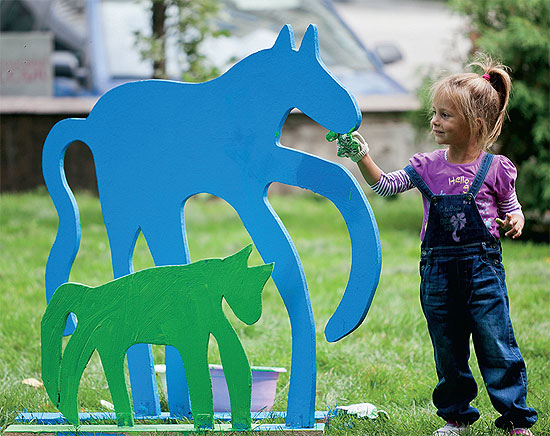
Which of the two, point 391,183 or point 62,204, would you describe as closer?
point 391,183

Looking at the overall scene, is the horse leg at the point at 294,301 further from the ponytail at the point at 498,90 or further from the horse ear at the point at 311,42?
the ponytail at the point at 498,90

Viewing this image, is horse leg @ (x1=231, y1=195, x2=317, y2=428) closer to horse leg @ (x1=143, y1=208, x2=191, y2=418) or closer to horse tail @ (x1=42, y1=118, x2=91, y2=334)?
horse leg @ (x1=143, y1=208, x2=191, y2=418)

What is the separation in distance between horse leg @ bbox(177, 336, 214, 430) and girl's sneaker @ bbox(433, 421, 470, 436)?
2.44ft

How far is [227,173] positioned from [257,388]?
2.72 ft

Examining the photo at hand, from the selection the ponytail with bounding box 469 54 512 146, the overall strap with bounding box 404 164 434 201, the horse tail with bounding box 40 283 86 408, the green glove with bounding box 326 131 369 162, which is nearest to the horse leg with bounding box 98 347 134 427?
the horse tail with bounding box 40 283 86 408

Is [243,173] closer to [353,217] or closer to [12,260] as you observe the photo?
[353,217]

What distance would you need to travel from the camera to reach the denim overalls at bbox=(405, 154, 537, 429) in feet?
7.11

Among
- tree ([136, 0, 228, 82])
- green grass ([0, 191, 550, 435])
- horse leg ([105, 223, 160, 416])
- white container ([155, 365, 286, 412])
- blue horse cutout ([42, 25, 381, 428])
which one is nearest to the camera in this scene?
blue horse cutout ([42, 25, 381, 428])

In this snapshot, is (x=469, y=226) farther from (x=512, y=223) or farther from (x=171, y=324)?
(x=171, y=324)

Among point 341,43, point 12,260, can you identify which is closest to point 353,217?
point 12,260

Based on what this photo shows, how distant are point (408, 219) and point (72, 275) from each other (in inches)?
143

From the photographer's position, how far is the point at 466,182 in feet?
7.16

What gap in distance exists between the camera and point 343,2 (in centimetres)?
1697

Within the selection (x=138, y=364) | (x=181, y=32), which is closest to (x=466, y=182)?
(x=138, y=364)
